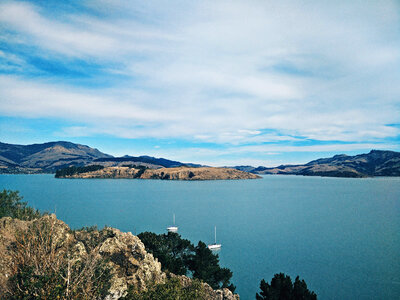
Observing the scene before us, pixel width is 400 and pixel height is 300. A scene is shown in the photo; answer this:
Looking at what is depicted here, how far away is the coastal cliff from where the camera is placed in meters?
14.5

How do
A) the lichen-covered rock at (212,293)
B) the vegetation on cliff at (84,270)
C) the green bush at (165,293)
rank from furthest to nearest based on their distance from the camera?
1. the lichen-covered rock at (212,293)
2. the green bush at (165,293)
3. the vegetation on cliff at (84,270)

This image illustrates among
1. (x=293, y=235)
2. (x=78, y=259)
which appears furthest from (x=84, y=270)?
(x=293, y=235)

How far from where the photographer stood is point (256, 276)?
4394 centimetres

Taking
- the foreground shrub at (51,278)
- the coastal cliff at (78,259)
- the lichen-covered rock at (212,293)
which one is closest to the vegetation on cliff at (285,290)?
the lichen-covered rock at (212,293)

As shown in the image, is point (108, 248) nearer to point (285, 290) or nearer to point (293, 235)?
point (285, 290)

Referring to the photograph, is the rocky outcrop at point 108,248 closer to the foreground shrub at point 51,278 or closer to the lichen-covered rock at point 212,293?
the foreground shrub at point 51,278

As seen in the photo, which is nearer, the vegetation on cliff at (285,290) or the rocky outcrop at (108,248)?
the rocky outcrop at (108,248)

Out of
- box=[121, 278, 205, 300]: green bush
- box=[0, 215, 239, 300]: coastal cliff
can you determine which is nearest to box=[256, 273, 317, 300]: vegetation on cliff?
box=[0, 215, 239, 300]: coastal cliff

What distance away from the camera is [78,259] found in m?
16.8

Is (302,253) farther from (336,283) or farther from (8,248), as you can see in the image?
(8,248)

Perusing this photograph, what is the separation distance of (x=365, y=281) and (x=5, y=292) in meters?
49.2

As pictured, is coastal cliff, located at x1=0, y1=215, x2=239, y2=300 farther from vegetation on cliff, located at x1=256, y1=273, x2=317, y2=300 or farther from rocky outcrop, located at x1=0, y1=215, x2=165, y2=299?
vegetation on cliff, located at x1=256, y1=273, x2=317, y2=300

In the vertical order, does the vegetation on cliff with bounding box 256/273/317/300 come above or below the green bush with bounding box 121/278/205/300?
below

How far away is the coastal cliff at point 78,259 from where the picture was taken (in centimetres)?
1450
